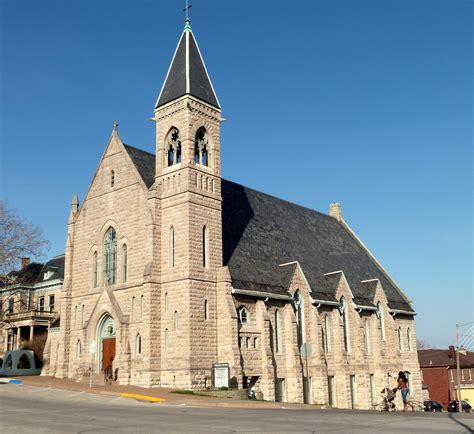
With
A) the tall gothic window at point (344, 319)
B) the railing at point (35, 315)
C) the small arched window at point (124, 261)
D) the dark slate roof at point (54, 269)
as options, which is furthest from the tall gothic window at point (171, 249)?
the dark slate roof at point (54, 269)

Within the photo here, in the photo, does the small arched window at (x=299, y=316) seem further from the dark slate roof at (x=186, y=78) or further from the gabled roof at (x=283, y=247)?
the dark slate roof at (x=186, y=78)

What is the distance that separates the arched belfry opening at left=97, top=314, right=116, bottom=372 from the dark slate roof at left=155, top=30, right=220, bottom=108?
45.6ft

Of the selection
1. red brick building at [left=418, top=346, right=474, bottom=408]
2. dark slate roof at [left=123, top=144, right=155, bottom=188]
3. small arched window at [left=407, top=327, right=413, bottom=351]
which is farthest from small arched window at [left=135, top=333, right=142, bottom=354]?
red brick building at [left=418, top=346, right=474, bottom=408]

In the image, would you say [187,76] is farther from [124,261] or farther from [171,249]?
[124,261]

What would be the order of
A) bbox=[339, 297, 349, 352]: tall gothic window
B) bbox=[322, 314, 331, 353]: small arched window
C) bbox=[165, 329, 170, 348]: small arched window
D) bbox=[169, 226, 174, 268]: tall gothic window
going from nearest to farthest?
bbox=[165, 329, 170, 348]: small arched window → bbox=[169, 226, 174, 268]: tall gothic window → bbox=[322, 314, 331, 353]: small arched window → bbox=[339, 297, 349, 352]: tall gothic window

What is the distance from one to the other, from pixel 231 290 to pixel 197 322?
2870 mm

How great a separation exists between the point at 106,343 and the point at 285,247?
14796mm

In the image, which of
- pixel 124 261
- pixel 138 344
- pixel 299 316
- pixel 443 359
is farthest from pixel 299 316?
pixel 443 359

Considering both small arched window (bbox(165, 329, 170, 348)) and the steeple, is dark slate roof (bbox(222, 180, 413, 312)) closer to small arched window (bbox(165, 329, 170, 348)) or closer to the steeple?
small arched window (bbox(165, 329, 170, 348))

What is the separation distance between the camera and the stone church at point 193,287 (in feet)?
106

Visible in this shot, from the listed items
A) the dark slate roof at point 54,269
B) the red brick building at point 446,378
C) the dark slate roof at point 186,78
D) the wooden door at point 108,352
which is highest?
the dark slate roof at point 186,78

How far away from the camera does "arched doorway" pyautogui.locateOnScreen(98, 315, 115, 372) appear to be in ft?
115

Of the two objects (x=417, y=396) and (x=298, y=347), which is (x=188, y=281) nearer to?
(x=298, y=347)

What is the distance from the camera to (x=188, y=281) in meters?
31.8
